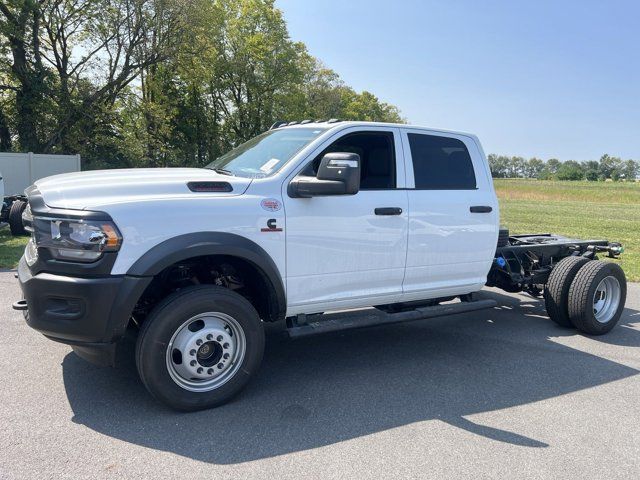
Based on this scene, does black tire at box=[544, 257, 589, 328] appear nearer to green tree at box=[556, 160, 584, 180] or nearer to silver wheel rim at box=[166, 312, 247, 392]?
silver wheel rim at box=[166, 312, 247, 392]

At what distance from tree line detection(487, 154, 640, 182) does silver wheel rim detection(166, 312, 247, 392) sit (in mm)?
113372

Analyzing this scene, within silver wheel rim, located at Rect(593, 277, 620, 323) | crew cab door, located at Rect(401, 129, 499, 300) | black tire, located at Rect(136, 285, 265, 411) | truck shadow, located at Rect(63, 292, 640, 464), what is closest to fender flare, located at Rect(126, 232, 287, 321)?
black tire, located at Rect(136, 285, 265, 411)

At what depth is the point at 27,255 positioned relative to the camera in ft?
12.4

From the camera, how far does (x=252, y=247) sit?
12.5 feet

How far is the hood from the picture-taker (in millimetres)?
3438

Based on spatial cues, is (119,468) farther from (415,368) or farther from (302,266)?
(415,368)

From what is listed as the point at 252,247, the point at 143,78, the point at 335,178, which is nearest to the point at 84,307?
the point at 252,247

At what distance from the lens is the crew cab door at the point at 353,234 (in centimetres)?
408

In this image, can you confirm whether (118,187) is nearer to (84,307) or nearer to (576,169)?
(84,307)

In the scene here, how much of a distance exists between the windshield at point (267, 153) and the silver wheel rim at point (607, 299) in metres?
3.92

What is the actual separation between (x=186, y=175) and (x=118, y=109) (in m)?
28.7

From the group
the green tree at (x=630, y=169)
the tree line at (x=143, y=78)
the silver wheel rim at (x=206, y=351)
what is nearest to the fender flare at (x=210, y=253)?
the silver wheel rim at (x=206, y=351)

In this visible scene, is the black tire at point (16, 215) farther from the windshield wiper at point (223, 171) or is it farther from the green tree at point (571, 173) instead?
the green tree at point (571, 173)

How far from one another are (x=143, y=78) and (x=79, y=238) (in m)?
33.4
